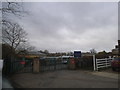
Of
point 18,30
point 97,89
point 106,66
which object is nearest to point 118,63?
point 106,66

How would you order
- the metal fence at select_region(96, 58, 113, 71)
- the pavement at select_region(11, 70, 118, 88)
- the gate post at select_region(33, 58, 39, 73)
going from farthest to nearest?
1. the metal fence at select_region(96, 58, 113, 71)
2. the gate post at select_region(33, 58, 39, 73)
3. the pavement at select_region(11, 70, 118, 88)

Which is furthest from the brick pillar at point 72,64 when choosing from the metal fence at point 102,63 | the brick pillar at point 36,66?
the brick pillar at point 36,66

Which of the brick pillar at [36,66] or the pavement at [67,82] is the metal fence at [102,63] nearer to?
the pavement at [67,82]

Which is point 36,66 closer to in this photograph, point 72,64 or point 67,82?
point 72,64

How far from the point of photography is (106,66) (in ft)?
59.4

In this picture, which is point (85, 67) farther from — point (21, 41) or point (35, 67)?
point (21, 41)

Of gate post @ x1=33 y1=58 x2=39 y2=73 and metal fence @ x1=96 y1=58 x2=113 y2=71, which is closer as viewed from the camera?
gate post @ x1=33 y1=58 x2=39 y2=73

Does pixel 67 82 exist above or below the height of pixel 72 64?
above

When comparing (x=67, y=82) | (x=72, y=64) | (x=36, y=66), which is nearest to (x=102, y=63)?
(x=72, y=64)

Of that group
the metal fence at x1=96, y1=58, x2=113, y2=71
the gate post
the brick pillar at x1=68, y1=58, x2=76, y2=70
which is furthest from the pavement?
the brick pillar at x1=68, y1=58, x2=76, y2=70

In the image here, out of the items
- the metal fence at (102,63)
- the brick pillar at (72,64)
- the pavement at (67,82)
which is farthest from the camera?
the brick pillar at (72,64)

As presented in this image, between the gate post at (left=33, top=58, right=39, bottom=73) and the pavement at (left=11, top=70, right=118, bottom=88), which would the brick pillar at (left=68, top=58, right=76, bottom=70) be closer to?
the gate post at (left=33, top=58, right=39, bottom=73)

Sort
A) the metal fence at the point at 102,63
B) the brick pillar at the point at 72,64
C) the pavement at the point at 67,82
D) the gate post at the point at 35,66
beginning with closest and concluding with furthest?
the pavement at the point at 67,82, the gate post at the point at 35,66, the metal fence at the point at 102,63, the brick pillar at the point at 72,64

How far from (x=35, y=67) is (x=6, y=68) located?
114 inches
